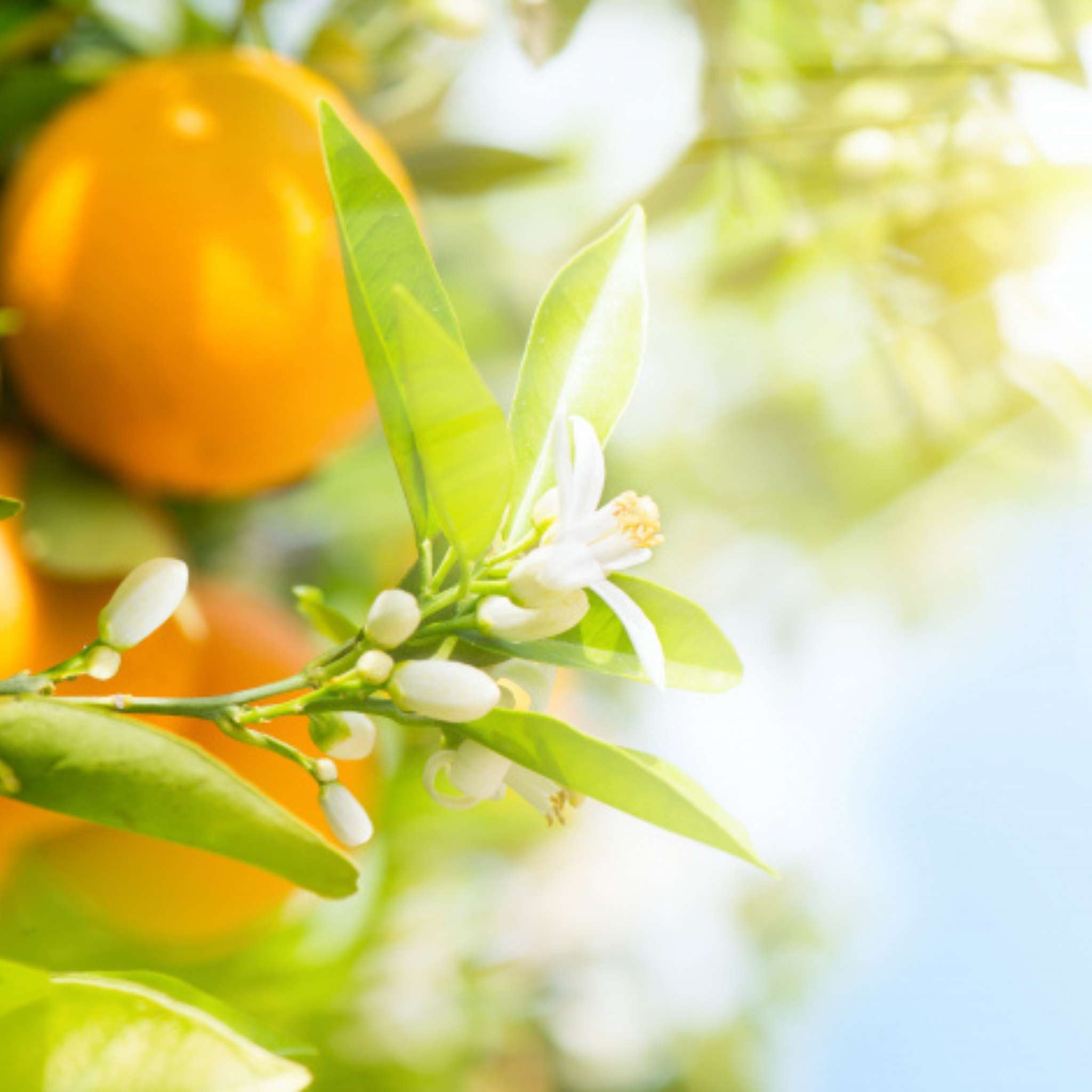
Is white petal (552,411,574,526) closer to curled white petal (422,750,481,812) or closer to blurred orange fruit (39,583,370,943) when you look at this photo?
curled white petal (422,750,481,812)

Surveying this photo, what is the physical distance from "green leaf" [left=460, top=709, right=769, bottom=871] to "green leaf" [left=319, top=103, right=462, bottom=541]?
0.06 meters

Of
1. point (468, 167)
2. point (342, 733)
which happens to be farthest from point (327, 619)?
point (468, 167)

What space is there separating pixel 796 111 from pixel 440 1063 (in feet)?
2.24

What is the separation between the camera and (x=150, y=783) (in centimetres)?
28

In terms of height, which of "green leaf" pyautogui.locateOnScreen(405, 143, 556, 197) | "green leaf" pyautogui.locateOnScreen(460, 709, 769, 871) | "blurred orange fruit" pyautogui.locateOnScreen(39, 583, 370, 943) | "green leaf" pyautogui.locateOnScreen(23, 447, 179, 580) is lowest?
"blurred orange fruit" pyautogui.locateOnScreen(39, 583, 370, 943)

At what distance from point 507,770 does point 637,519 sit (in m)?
0.07

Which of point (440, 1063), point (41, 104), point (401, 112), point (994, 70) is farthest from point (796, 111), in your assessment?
point (440, 1063)

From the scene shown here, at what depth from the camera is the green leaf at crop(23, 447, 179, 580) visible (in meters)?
0.57

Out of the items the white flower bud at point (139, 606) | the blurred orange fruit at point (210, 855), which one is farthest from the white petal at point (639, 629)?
the blurred orange fruit at point (210, 855)

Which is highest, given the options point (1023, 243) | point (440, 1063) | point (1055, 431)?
point (1023, 243)

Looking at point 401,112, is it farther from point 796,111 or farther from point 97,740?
point 97,740

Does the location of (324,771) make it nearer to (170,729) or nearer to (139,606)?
(139,606)

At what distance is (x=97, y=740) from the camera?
11.0 inches

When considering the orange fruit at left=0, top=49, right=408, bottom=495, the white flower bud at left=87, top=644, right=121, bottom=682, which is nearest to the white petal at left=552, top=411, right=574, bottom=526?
the white flower bud at left=87, top=644, right=121, bottom=682
